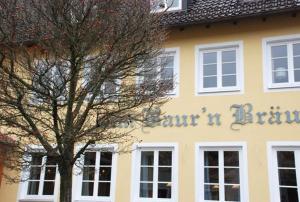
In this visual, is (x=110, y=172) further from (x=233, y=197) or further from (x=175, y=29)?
(x=175, y=29)

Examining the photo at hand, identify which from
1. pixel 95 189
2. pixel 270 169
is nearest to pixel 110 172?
pixel 95 189

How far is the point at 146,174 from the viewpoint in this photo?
11.2 meters

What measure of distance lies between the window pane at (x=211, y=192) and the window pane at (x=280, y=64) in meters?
3.31

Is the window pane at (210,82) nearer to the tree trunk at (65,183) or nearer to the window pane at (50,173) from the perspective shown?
the window pane at (50,173)

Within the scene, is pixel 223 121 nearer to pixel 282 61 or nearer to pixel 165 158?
pixel 165 158

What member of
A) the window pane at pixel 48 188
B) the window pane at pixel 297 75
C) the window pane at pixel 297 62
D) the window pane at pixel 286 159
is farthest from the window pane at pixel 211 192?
the window pane at pixel 48 188

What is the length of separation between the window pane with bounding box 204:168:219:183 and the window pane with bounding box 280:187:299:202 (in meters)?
1.56

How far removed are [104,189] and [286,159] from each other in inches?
188

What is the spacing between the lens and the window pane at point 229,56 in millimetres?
11227

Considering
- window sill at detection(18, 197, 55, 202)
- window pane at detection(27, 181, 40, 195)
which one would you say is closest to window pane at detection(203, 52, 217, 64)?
window sill at detection(18, 197, 55, 202)

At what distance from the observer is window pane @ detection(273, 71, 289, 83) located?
10.5 metres

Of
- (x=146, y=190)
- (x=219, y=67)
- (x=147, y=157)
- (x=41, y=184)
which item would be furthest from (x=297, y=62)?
(x=41, y=184)

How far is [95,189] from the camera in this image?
1156 centimetres

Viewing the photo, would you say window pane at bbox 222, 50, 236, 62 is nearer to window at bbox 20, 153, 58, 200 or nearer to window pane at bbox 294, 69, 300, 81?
window pane at bbox 294, 69, 300, 81
